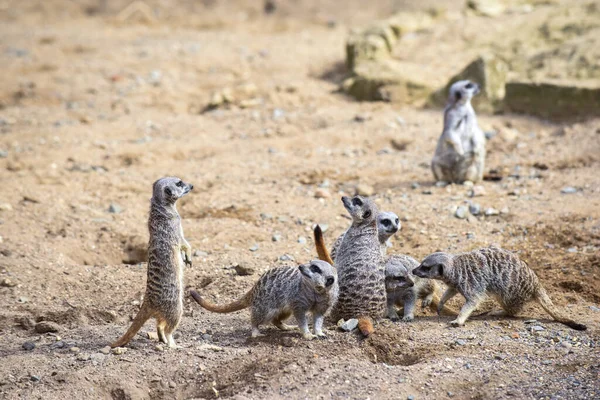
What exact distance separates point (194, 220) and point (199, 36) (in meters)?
7.10

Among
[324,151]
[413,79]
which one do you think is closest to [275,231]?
[324,151]

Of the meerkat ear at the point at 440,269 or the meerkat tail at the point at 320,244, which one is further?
the meerkat ear at the point at 440,269

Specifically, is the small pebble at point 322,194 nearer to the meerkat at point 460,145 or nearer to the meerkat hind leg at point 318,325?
the meerkat at point 460,145

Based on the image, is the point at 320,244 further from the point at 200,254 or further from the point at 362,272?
the point at 200,254

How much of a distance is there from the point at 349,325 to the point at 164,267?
3.51ft

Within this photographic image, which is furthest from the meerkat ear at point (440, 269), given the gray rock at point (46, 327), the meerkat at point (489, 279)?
the gray rock at point (46, 327)

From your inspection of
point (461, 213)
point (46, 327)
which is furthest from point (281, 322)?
point (461, 213)

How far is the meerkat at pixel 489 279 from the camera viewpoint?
4727mm

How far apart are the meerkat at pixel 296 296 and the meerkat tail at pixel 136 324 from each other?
0.32m

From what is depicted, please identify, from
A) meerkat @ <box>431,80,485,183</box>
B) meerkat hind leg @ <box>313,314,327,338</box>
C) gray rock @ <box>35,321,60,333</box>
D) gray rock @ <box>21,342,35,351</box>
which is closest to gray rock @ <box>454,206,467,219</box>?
meerkat @ <box>431,80,485,183</box>

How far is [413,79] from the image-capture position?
9.74 meters

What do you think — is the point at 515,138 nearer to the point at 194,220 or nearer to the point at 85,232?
the point at 194,220

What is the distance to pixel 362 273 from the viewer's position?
471cm

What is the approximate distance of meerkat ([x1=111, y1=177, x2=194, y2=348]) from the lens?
14.2ft
